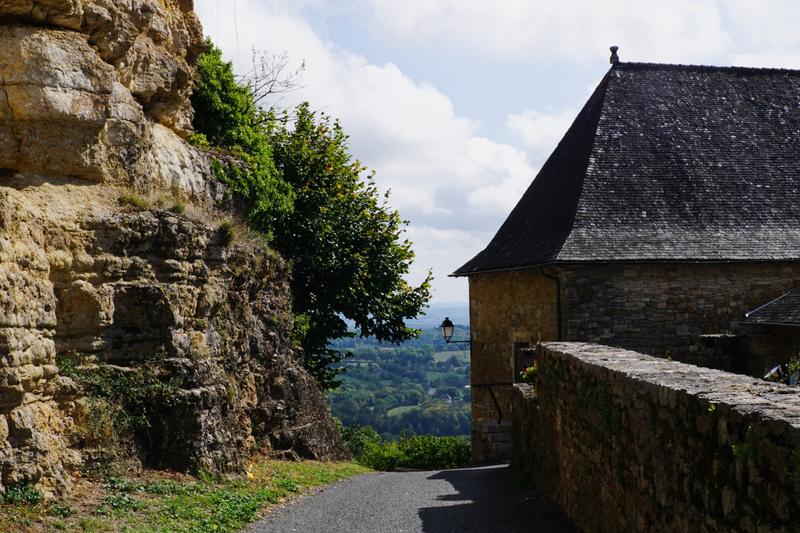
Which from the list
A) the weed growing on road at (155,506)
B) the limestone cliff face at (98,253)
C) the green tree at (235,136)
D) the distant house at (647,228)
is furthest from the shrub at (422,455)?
the weed growing on road at (155,506)

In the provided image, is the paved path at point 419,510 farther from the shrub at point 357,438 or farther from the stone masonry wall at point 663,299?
the shrub at point 357,438

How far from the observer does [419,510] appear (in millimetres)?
10523

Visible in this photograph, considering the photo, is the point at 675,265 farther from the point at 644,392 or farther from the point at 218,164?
the point at 644,392

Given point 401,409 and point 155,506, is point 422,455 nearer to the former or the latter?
point 155,506

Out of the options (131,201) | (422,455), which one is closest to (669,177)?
(422,455)

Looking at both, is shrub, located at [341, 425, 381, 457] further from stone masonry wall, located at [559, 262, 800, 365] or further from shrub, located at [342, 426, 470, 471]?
stone masonry wall, located at [559, 262, 800, 365]

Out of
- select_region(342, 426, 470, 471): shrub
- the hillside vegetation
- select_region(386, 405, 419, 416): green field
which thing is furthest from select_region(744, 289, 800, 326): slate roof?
select_region(386, 405, 419, 416): green field

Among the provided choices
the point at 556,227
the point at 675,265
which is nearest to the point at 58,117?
the point at 556,227

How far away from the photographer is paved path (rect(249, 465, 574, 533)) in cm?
912

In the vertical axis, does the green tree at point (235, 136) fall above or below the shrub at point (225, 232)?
above

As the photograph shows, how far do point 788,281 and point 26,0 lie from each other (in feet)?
51.6

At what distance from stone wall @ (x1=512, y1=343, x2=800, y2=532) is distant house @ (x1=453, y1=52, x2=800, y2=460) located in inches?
334

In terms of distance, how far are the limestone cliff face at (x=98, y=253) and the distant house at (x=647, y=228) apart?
25.7 ft

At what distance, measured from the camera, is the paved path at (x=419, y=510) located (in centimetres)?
912
